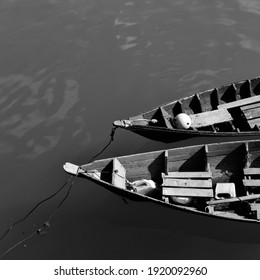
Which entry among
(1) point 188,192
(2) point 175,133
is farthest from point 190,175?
(2) point 175,133

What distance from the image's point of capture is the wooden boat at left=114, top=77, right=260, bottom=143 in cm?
1555

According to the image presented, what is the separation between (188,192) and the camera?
13.8m

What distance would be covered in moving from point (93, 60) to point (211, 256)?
1181cm

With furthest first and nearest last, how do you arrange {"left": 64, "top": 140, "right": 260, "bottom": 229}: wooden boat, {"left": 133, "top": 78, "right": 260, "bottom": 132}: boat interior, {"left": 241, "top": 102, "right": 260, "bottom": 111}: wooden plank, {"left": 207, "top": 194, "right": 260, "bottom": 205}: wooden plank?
{"left": 241, "top": 102, "right": 260, "bottom": 111}: wooden plank < {"left": 133, "top": 78, "right": 260, "bottom": 132}: boat interior < {"left": 64, "top": 140, "right": 260, "bottom": 229}: wooden boat < {"left": 207, "top": 194, "right": 260, "bottom": 205}: wooden plank

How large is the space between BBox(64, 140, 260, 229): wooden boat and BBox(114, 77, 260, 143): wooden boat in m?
1.10

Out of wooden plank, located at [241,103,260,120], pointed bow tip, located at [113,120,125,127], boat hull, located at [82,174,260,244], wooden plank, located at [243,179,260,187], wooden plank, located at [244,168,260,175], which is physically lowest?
boat hull, located at [82,174,260,244]

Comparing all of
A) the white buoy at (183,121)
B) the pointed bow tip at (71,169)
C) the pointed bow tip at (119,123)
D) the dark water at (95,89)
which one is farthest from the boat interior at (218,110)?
the pointed bow tip at (71,169)

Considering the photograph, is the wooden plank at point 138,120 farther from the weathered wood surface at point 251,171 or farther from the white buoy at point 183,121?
the weathered wood surface at point 251,171

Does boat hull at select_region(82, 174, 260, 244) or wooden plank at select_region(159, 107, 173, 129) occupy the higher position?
wooden plank at select_region(159, 107, 173, 129)

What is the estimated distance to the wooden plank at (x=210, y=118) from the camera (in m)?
16.3

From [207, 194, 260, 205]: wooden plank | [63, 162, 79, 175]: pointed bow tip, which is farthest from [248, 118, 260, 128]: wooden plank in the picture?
[63, 162, 79, 175]: pointed bow tip

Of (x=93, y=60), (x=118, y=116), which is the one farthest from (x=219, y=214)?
(x=93, y=60)

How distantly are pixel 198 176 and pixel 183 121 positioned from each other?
2405 millimetres

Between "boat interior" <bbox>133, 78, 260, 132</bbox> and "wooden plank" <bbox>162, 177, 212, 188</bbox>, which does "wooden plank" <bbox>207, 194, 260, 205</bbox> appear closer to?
"wooden plank" <bbox>162, 177, 212, 188</bbox>
